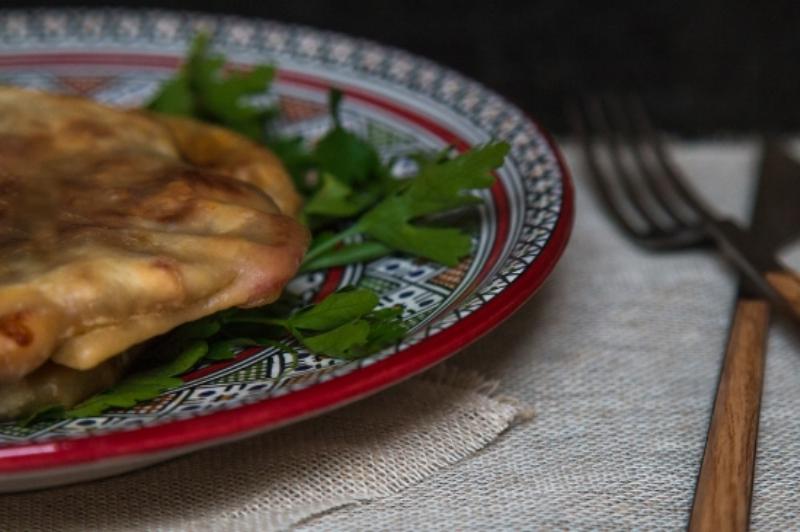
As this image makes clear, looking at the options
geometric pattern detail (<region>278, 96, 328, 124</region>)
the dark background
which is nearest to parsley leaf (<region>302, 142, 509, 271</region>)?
geometric pattern detail (<region>278, 96, 328, 124</region>)

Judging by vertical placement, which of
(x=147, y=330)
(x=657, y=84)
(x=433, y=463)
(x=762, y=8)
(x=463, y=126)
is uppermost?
(x=762, y=8)

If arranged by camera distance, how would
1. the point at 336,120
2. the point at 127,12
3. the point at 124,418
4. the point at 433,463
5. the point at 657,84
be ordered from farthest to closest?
1. the point at 657,84
2. the point at 127,12
3. the point at 336,120
4. the point at 433,463
5. the point at 124,418

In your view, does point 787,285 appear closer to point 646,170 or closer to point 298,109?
point 646,170

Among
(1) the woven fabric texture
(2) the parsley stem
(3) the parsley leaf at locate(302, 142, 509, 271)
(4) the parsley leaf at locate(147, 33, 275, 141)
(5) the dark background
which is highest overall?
(5) the dark background

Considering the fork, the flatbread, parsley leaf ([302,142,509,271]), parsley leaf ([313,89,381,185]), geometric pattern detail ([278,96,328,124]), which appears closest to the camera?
the flatbread

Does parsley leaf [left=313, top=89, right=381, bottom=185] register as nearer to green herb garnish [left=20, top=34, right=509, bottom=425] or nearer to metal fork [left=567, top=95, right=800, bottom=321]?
green herb garnish [left=20, top=34, right=509, bottom=425]

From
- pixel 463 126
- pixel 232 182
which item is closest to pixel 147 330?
pixel 232 182

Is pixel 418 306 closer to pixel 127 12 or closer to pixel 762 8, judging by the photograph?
pixel 127 12

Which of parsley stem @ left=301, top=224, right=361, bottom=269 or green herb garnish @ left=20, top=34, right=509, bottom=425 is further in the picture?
parsley stem @ left=301, top=224, right=361, bottom=269

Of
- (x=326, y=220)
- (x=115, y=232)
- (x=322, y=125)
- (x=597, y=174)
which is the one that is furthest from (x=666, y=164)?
(x=115, y=232)
